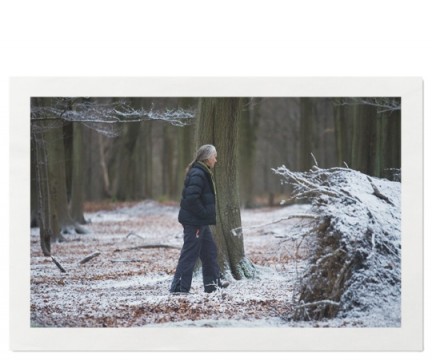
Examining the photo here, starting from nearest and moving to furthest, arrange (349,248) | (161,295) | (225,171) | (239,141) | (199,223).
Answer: (349,248), (199,223), (161,295), (225,171), (239,141)

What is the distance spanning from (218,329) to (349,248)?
1.76 metres

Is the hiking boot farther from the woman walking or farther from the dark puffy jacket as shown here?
the dark puffy jacket

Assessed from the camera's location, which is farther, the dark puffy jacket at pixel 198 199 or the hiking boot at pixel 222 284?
the hiking boot at pixel 222 284

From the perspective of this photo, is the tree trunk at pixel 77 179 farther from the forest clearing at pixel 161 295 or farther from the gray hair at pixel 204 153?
the gray hair at pixel 204 153

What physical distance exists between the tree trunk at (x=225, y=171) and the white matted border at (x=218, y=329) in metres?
0.36

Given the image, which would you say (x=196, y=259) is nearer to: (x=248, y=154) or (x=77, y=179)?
(x=77, y=179)

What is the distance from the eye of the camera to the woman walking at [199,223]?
7.93 m

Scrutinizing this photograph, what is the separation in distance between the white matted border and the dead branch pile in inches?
9.5

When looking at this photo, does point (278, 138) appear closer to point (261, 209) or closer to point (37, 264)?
point (261, 209)

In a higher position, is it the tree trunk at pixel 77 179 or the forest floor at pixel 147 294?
the tree trunk at pixel 77 179

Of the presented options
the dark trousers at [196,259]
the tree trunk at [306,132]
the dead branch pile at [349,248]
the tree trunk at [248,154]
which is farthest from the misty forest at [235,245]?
the tree trunk at [248,154]

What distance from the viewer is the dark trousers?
26.5ft

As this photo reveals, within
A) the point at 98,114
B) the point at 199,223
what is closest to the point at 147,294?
the point at 199,223

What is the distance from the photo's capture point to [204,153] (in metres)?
8.12
